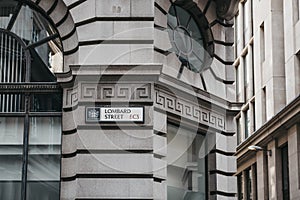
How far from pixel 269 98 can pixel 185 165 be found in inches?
1093

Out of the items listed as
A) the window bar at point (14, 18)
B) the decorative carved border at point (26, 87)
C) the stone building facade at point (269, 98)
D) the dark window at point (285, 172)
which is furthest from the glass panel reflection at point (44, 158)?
the dark window at point (285, 172)

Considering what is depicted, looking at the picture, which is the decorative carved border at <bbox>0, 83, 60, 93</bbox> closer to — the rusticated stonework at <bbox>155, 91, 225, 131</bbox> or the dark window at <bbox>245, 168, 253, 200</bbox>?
the rusticated stonework at <bbox>155, 91, 225, 131</bbox>

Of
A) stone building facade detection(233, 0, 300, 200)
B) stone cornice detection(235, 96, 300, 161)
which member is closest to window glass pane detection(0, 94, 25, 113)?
stone cornice detection(235, 96, 300, 161)

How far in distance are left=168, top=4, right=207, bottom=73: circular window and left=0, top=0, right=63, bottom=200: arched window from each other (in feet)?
9.86

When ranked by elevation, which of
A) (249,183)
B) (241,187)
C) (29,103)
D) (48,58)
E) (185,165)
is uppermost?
(48,58)

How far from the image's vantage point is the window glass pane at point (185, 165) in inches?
687

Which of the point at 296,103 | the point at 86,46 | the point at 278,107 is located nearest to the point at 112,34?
the point at 86,46

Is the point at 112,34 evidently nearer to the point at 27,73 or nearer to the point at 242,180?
the point at 27,73

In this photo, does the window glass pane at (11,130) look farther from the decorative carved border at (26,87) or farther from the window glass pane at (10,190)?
the window glass pane at (10,190)

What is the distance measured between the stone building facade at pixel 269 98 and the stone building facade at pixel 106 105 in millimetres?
20687

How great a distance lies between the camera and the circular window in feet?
60.0

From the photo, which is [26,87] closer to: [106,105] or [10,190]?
[106,105]

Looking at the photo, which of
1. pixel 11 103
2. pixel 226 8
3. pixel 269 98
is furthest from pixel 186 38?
pixel 269 98

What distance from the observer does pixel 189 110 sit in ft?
58.2
